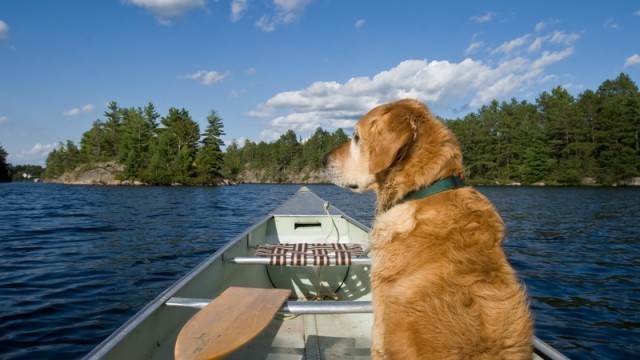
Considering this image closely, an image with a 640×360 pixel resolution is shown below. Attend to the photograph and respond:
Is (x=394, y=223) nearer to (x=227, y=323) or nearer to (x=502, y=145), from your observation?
(x=227, y=323)

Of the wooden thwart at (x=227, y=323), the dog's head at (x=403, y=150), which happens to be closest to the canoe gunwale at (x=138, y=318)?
the wooden thwart at (x=227, y=323)

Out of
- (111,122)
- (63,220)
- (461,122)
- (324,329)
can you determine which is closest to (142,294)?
(324,329)

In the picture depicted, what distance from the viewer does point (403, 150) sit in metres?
2.22

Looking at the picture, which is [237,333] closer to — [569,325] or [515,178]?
[569,325]

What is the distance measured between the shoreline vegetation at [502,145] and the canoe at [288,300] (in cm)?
6183

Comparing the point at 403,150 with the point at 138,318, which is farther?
the point at 138,318

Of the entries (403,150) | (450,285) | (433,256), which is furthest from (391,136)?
(450,285)

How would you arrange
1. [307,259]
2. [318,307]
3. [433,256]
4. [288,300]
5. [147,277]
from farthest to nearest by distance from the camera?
[147,277] → [288,300] → [307,259] → [318,307] → [433,256]

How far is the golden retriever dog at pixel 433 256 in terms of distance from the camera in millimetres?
1625

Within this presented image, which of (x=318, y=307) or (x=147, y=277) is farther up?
(x=318, y=307)

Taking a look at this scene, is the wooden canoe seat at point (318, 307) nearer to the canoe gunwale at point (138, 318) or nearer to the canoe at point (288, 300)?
the canoe at point (288, 300)

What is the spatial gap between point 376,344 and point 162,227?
50.6ft

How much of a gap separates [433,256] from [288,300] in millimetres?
3166

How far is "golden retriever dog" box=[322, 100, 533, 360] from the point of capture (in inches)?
64.0
